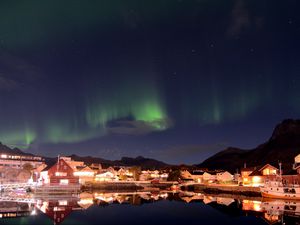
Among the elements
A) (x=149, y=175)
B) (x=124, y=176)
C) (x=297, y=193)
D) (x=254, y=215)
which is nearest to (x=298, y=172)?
(x=297, y=193)

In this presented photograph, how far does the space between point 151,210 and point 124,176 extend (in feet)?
319

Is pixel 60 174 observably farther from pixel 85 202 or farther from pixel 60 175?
pixel 85 202

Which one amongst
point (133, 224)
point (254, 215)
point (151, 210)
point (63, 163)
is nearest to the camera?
point (133, 224)

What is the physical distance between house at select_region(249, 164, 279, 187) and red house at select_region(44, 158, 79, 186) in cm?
5323

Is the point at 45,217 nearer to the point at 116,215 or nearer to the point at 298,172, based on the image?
the point at 116,215

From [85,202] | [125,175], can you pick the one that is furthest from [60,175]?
[125,175]

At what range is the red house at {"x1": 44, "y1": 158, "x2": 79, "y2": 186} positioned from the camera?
96375 mm

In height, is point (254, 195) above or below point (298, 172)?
below

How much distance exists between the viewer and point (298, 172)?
81.1 meters

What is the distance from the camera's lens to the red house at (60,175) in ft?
316

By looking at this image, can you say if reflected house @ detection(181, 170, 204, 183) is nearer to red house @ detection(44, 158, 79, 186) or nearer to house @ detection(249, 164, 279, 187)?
house @ detection(249, 164, 279, 187)

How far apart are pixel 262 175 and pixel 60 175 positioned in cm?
6014

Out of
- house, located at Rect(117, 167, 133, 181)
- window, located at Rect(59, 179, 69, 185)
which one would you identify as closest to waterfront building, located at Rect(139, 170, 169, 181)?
house, located at Rect(117, 167, 133, 181)

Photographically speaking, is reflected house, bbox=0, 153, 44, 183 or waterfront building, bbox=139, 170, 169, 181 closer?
reflected house, bbox=0, 153, 44, 183
